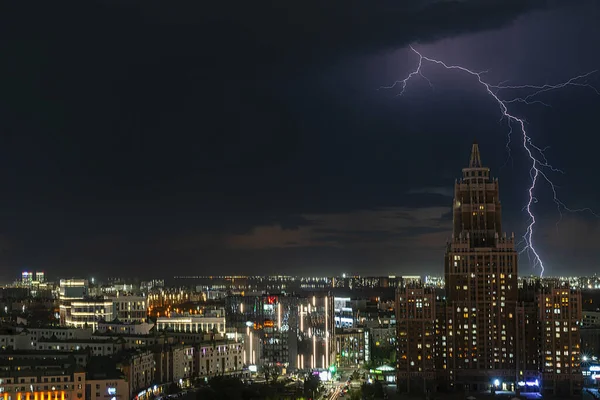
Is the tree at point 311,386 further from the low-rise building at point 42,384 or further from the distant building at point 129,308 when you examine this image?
the distant building at point 129,308

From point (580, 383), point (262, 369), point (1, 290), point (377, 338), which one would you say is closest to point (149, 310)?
point (377, 338)

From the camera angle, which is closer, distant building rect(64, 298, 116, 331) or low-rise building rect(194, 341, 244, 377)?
low-rise building rect(194, 341, 244, 377)

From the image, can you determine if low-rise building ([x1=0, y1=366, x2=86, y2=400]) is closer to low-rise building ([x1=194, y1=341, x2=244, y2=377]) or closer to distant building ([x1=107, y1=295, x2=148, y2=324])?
low-rise building ([x1=194, y1=341, x2=244, y2=377])

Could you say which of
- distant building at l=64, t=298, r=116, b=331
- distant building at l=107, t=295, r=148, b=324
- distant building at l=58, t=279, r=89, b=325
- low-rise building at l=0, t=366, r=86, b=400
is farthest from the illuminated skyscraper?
distant building at l=58, t=279, r=89, b=325

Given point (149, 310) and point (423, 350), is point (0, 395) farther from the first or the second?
point (149, 310)

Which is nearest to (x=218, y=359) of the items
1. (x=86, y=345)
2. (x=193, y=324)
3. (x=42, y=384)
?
(x=86, y=345)

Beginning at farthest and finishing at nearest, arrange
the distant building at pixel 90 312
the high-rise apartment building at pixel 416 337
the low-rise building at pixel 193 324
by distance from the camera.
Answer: the distant building at pixel 90 312
the low-rise building at pixel 193 324
the high-rise apartment building at pixel 416 337

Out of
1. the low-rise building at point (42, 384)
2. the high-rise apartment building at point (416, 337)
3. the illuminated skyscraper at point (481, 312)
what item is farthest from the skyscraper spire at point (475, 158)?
the low-rise building at point (42, 384)

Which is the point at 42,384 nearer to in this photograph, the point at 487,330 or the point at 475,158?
the point at 487,330
